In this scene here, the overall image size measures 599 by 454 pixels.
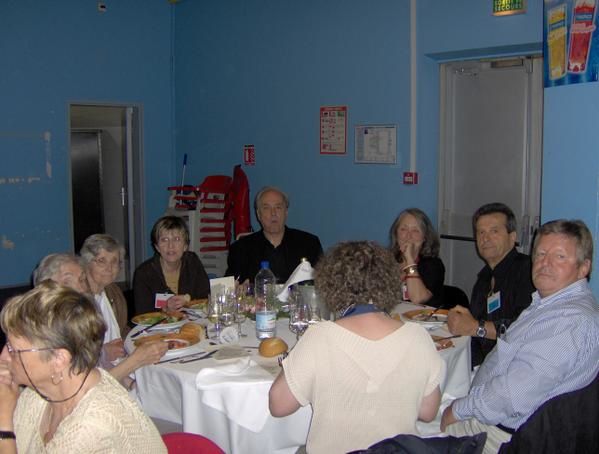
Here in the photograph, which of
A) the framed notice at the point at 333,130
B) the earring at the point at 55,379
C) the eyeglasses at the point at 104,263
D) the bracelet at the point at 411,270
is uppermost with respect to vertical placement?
the framed notice at the point at 333,130

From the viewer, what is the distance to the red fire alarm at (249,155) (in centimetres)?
641

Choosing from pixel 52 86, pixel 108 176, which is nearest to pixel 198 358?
pixel 52 86

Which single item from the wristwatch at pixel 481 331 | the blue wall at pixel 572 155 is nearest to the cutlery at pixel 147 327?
the wristwatch at pixel 481 331

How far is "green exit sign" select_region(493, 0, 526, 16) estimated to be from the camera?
14.3 ft

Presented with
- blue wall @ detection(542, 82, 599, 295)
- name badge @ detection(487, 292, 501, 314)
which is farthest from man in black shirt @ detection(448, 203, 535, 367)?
blue wall @ detection(542, 82, 599, 295)

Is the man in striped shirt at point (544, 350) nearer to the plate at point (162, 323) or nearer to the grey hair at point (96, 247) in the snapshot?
the plate at point (162, 323)

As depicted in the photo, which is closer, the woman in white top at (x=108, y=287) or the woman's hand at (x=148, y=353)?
the woman's hand at (x=148, y=353)

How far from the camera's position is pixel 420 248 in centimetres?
374

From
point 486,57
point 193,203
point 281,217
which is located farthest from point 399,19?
point 193,203

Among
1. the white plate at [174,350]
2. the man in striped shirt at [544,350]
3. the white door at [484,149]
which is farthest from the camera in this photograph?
the white door at [484,149]

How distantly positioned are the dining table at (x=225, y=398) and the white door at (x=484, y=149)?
248 centimetres

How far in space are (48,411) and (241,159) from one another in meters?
5.00

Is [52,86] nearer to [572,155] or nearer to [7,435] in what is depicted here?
[572,155]

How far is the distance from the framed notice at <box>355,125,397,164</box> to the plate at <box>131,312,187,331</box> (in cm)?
266
